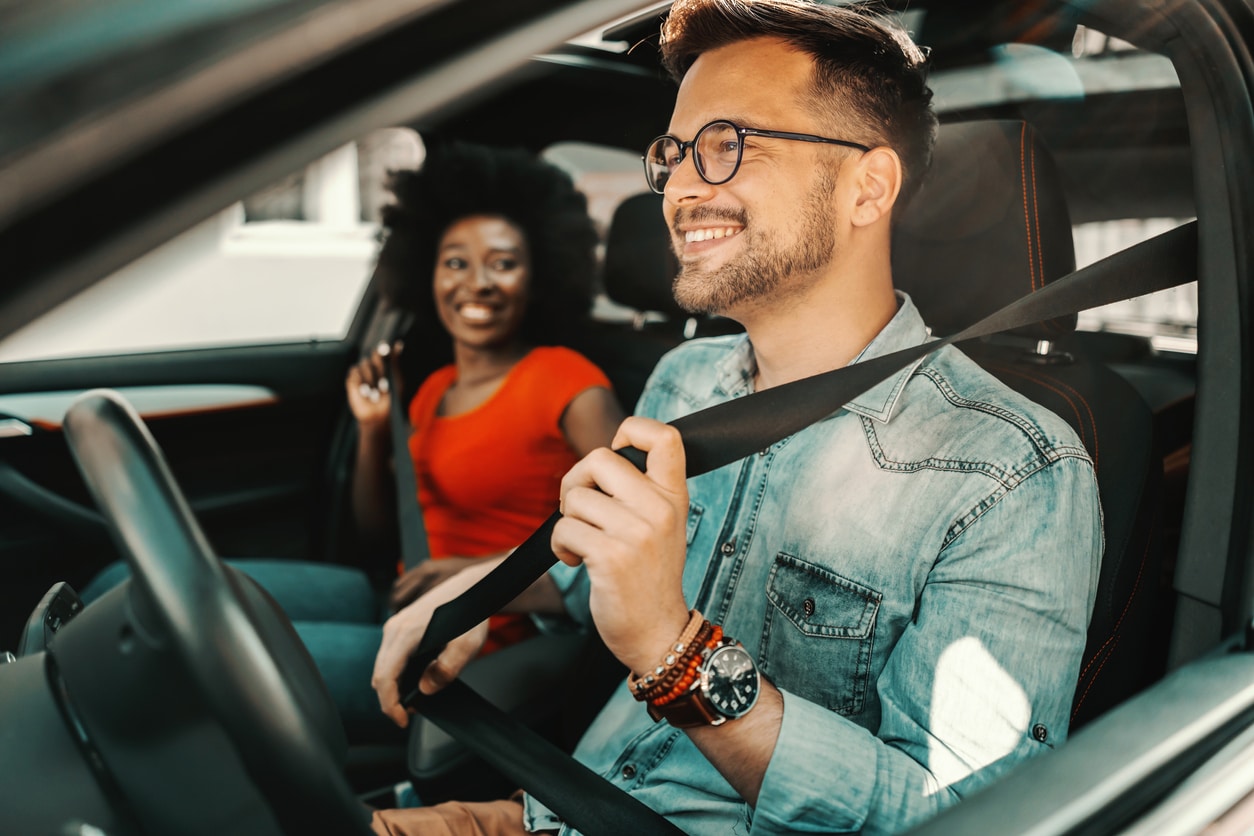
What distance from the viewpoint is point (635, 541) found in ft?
3.00

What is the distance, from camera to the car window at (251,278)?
0.53 metres

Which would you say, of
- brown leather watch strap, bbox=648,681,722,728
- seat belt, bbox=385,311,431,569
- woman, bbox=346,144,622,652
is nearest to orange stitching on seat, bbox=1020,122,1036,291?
brown leather watch strap, bbox=648,681,722,728

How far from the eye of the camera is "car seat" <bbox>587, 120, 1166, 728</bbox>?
112 cm

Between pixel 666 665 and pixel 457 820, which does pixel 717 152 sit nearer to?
pixel 666 665

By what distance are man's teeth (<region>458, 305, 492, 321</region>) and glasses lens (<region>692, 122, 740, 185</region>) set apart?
3.56 feet

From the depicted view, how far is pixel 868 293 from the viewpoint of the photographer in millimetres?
1330

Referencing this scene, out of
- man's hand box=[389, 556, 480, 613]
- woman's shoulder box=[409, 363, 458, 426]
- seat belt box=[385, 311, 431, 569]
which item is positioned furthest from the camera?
woman's shoulder box=[409, 363, 458, 426]

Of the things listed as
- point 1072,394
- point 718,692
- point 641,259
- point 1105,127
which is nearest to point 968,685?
point 718,692

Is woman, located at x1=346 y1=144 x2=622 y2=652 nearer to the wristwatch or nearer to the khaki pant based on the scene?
the khaki pant

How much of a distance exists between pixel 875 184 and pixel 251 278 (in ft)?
12.9

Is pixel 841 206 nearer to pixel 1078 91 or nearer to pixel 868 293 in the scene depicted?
pixel 868 293

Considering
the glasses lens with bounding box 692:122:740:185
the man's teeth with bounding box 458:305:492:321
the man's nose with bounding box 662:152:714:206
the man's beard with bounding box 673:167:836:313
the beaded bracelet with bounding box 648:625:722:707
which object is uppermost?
the glasses lens with bounding box 692:122:740:185

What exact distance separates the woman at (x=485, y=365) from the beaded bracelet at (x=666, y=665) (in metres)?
0.89

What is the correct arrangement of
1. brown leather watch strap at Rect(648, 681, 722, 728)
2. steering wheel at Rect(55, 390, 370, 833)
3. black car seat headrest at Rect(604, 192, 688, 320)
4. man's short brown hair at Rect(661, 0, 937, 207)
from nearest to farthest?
steering wheel at Rect(55, 390, 370, 833) < brown leather watch strap at Rect(648, 681, 722, 728) < man's short brown hair at Rect(661, 0, 937, 207) < black car seat headrest at Rect(604, 192, 688, 320)
